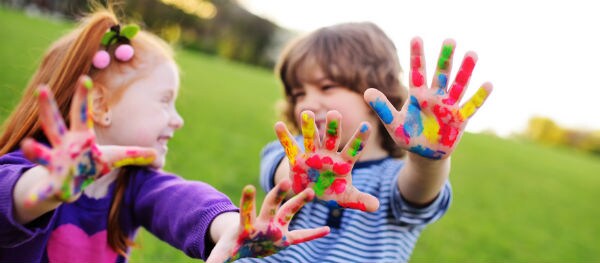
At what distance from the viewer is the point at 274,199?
3.96ft

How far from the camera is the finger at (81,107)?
105 centimetres

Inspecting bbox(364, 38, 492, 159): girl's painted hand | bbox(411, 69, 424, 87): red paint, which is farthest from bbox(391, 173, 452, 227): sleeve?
bbox(411, 69, 424, 87): red paint

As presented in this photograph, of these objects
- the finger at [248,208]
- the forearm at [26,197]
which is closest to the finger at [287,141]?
the finger at [248,208]

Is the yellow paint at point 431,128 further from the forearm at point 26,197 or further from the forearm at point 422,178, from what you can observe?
the forearm at point 26,197

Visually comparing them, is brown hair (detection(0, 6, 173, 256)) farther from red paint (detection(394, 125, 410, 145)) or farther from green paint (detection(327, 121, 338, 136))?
red paint (detection(394, 125, 410, 145))

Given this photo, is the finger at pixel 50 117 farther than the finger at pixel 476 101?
No

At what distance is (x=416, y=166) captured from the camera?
5.31ft

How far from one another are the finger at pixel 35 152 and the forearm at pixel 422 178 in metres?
1.00

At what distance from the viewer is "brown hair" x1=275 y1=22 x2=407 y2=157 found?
86.5 inches

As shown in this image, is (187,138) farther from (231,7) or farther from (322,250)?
(231,7)

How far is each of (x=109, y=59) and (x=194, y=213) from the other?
60cm

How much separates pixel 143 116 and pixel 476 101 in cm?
104

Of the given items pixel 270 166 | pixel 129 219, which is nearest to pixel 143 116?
pixel 129 219

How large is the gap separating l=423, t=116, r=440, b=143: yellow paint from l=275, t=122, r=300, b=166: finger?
0.35 metres
